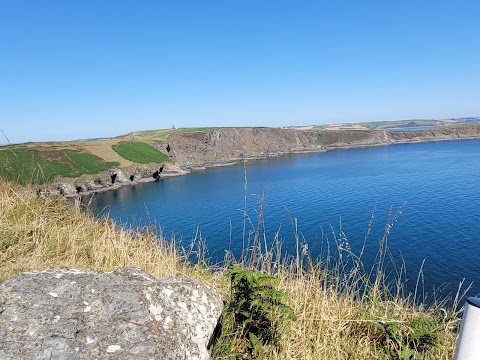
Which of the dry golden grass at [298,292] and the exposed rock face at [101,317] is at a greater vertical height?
the exposed rock face at [101,317]

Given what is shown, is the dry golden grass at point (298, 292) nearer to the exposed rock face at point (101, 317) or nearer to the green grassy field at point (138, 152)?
the exposed rock face at point (101, 317)

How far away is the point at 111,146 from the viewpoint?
108 meters

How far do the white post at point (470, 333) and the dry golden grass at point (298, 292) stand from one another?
188 cm

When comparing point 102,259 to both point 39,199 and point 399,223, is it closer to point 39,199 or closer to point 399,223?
point 39,199

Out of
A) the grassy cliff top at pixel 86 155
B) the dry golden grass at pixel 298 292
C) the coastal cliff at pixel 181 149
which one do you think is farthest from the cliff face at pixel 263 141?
the dry golden grass at pixel 298 292

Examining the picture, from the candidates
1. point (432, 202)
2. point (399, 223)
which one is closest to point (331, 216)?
point (399, 223)

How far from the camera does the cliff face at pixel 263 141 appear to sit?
135500mm

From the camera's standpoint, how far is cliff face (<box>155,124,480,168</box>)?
135500mm

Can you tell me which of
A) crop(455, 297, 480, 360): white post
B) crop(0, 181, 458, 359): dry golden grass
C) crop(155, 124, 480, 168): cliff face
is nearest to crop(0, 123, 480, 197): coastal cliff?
crop(155, 124, 480, 168): cliff face

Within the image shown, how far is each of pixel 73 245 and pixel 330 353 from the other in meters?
4.35

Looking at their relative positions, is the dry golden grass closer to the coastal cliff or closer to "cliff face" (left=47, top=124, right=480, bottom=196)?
the coastal cliff

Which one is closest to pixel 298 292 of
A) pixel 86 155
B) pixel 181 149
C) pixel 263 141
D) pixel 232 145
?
pixel 86 155

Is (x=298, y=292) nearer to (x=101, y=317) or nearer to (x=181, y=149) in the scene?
(x=101, y=317)

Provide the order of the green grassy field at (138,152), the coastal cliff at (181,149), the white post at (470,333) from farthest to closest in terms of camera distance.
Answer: the green grassy field at (138,152), the coastal cliff at (181,149), the white post at (470,333)
